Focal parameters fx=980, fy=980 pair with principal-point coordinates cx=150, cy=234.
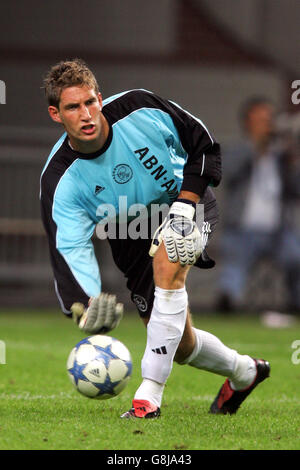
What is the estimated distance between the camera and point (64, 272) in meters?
5.14

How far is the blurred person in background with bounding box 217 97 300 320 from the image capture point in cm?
1210

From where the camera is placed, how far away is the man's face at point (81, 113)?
5211 mm

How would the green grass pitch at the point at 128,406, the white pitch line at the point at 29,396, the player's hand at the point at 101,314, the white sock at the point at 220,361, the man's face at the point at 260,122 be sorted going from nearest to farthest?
the green grass pitch at the point at 128,406 → the player's hand at the point at 101,314 → the white sock at the point at 220,361 → the white pitch line at the point at 29,396 → the man's face at the point at 260,122

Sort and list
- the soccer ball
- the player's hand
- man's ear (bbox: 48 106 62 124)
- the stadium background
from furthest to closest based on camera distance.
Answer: the stadium background, man's ear (bbox: 48 106 62 124), the soccer ball, the player's hand

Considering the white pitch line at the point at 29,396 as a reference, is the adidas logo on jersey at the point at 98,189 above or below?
above

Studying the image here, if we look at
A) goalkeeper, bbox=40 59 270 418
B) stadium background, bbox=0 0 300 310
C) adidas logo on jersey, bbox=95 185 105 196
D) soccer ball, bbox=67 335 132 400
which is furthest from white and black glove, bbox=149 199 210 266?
stadium background, bbox=0 0 300 310

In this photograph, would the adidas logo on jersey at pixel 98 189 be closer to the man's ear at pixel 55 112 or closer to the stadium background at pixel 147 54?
the man's ear at pixel 55 112

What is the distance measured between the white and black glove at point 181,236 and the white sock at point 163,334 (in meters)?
0.20

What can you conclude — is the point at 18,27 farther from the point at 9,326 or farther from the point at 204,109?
the point at 9,326

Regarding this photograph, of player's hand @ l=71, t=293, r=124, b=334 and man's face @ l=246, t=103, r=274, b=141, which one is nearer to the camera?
player's hand @ l=71, t=293, r=124, b=334

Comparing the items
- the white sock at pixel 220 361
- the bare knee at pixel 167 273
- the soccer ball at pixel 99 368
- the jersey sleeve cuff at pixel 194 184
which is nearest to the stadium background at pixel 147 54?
the white sock at pixel 220 361

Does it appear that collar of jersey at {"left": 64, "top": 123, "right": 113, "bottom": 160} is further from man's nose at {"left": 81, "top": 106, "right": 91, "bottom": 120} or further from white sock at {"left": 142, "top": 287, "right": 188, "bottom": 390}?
white sock at {"left": 142, "top": 287, "right": 188, "bottom": 390}

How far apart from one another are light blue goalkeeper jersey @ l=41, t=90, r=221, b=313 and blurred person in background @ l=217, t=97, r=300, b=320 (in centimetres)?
651

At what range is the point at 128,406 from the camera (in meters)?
5.78
